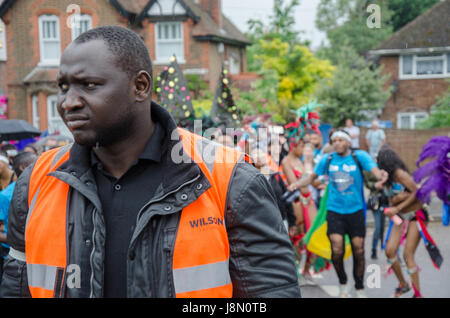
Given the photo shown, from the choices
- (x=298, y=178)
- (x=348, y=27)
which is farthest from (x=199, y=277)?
(x=348, y=27)

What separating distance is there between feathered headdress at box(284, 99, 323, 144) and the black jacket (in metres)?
5.98

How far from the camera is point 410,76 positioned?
2506cm

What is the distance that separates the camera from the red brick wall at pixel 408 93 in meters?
24.9

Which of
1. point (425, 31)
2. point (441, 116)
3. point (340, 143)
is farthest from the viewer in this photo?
point (425, 31)

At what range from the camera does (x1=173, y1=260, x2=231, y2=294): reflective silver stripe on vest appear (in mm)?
1846

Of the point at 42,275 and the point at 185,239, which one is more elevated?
the point at 185,239

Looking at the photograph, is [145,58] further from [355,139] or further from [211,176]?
[355,139]

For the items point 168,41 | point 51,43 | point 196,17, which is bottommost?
point 51,43

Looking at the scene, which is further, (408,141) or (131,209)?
(408,141)

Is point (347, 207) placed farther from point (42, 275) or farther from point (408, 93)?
point (408, 93)

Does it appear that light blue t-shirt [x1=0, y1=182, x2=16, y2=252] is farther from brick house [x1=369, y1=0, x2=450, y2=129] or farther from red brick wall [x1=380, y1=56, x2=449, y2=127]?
red brick wall [x1=380, y1=56, x2=449, y2=127]

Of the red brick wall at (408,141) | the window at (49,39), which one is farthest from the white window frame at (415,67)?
the window at (49,39)

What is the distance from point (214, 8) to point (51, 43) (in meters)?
7.34

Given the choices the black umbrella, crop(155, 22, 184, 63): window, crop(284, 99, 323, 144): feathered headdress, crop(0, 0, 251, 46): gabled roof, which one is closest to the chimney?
crop(0, 0, 251, 46): gabled roof
